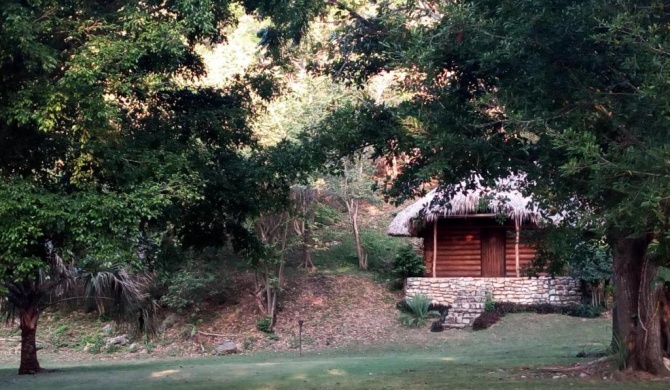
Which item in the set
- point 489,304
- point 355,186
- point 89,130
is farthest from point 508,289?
point 89,130

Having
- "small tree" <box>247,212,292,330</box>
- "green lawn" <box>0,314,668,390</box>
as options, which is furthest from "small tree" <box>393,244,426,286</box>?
"green lawn" <box>0,314,668,390</box>

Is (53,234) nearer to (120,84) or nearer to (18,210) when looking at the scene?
(18,210)

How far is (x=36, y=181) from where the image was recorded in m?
→ 10.3

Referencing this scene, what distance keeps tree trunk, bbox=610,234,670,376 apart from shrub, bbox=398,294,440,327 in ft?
43.2

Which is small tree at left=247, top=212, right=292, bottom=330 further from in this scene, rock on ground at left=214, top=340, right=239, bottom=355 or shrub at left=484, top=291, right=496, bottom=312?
shrub at left=484, top=291, right=496, bottom=312

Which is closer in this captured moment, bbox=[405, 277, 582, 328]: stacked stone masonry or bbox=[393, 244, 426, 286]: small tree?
bbox=[405, 277, 582, 328]: stacked stone masonry

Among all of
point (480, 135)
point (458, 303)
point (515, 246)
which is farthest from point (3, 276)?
point (515, 246)

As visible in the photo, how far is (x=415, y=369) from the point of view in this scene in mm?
15766

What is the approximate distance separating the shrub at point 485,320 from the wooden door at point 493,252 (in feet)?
15.3

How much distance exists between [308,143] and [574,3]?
17.6 ft

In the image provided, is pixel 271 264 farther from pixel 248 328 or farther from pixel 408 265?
pixel 408 265

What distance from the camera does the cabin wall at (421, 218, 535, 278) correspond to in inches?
1196

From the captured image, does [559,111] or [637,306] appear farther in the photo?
[637,306]

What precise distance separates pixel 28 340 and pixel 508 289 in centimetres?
1628
